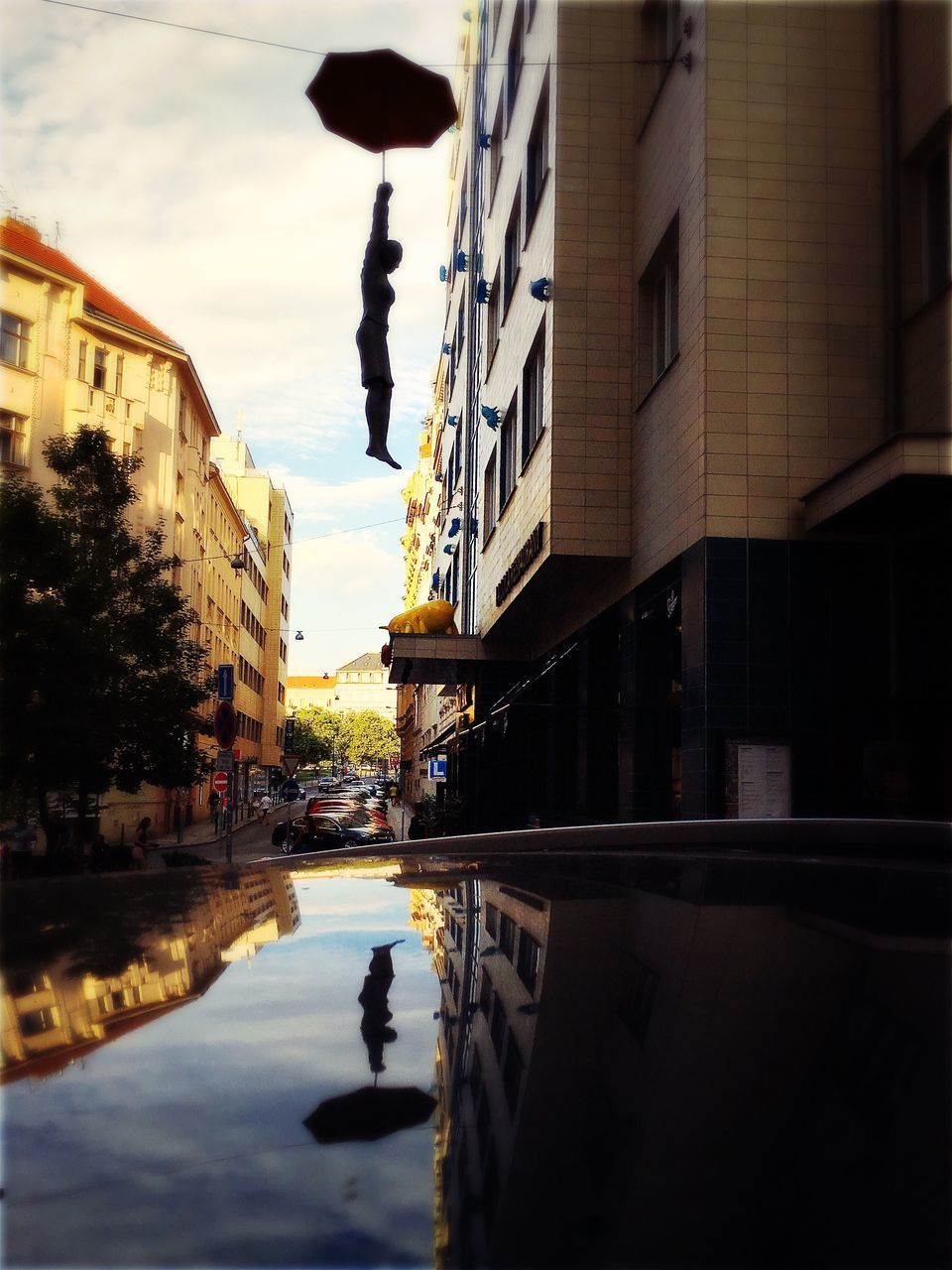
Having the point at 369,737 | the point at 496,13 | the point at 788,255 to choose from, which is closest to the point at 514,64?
the point at 496,13

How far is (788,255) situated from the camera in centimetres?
1120

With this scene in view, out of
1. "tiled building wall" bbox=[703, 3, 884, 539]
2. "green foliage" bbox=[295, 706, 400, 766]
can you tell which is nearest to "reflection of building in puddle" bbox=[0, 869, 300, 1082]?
"tiled building wall" bbox=[703, 3, 884, 539]

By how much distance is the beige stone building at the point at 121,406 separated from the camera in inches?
1518

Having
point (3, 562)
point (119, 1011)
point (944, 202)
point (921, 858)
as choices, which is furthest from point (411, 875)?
point (3, 562)

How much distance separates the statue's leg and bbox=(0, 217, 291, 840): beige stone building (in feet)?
60.6

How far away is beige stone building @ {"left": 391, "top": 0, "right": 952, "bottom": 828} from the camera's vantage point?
34.0ft

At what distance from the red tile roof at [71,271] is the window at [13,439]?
18.6 ft

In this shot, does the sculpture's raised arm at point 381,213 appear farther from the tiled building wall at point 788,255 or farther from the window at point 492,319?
the window at point 492,319

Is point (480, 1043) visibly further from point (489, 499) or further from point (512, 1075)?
point (489, 499)

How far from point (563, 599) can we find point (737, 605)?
693 centimetres

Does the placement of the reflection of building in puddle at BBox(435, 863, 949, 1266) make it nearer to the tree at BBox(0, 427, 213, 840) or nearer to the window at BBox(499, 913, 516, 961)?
the window at BBox(499, 913, 516, 961)

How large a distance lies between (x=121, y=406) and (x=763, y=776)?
37990 mm

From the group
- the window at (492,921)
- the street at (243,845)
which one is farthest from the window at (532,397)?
the window at (492,921)

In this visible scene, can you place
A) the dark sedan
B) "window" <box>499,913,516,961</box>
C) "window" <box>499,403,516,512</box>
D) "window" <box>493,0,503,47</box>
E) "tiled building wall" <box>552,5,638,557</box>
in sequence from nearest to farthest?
"window" <box>499,913,516,961</box>
"tiled building wall" <box>552,5,638,557</box>
"window" <box>499,403,516,512</box>
"window" <box>493,0,503,47</box>
the dark sedan
